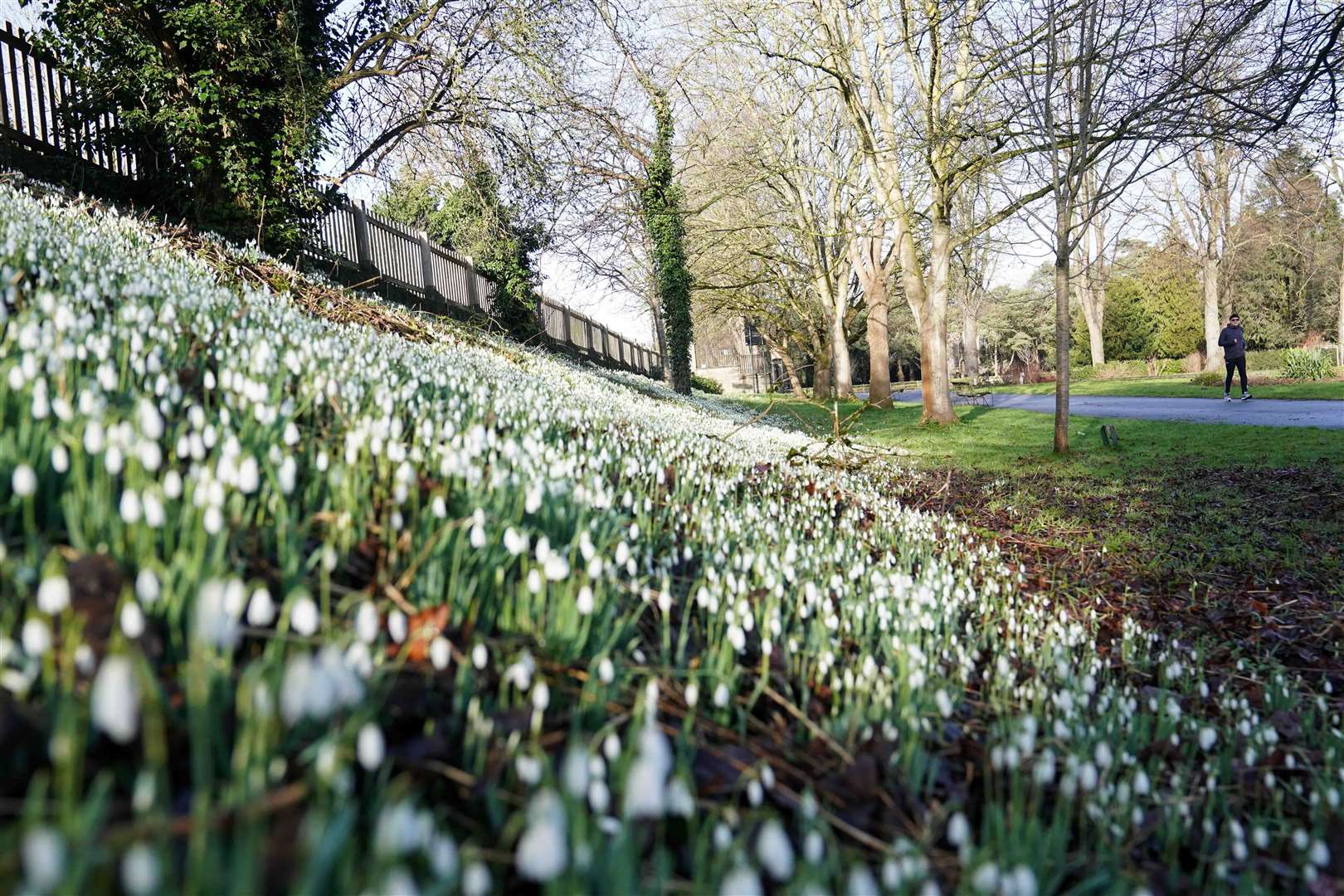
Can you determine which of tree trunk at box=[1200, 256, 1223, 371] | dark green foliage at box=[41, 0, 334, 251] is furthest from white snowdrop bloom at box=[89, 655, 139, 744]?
tree trunk at box=[1200, 256, 1223, 371]

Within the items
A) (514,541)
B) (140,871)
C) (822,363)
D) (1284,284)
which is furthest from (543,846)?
(1284,284)

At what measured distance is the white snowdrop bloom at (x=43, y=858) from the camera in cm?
62

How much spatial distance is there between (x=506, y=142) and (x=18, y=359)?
11.7 m

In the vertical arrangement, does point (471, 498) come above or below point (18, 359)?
below

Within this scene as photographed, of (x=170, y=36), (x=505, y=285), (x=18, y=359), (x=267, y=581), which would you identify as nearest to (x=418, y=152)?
(x=170, y=36)

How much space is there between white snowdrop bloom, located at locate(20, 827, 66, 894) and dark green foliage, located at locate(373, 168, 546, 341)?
1336 cm

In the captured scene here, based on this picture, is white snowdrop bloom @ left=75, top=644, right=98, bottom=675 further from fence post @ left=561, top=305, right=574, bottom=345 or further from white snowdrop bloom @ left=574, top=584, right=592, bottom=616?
fence post @ left=561, top=305, right=574, bottom=345

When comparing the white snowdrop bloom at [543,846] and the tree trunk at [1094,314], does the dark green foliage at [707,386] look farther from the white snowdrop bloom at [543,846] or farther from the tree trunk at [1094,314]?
the white snowdrop bloom at [543,846]

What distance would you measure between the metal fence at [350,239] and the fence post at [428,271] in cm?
3

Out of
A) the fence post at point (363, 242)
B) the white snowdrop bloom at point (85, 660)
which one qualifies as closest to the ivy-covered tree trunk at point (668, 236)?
the fence post at point (363, 242)

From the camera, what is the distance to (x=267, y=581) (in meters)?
1.61

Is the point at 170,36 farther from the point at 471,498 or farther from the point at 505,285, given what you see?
the point at 471,498

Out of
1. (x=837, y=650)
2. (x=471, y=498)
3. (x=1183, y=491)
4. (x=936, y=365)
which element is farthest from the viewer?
(x=936, y=365)

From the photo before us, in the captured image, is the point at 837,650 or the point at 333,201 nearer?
the point at 837,650
